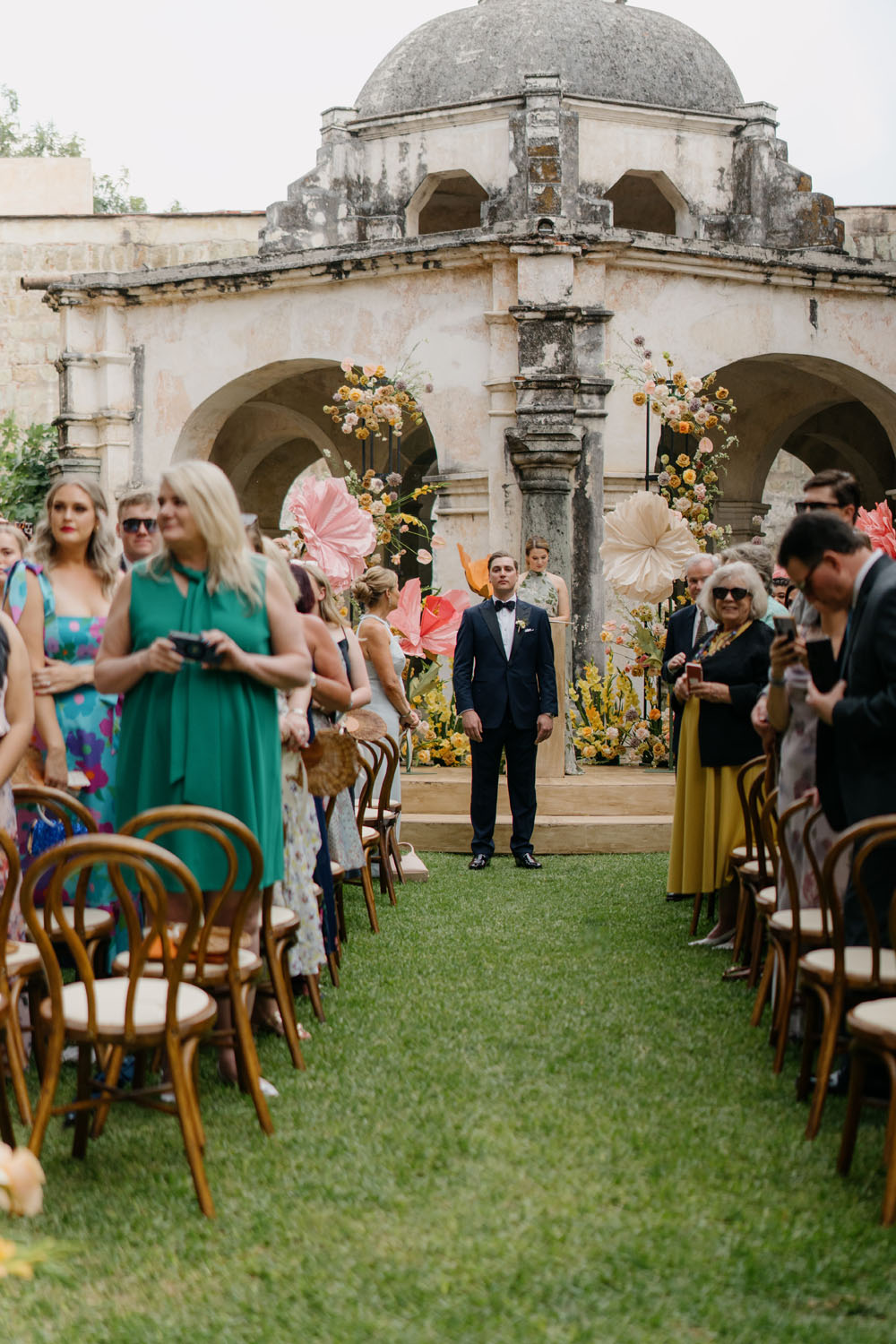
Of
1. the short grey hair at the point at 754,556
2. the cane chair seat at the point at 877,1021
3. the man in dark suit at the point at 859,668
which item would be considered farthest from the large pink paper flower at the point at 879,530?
the cane chair seat at the point at 877,1021

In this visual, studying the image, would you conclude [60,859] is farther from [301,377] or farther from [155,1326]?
[301,377]

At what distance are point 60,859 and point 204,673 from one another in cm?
80

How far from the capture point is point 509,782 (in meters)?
9.32

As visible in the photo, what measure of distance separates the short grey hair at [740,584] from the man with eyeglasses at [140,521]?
268 cm

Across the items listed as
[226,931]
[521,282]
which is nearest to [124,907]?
[226,931]

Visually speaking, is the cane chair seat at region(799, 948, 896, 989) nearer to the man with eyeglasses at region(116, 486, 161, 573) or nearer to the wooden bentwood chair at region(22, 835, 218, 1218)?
the wooden bentwood chair at region(22, 835, 218, 1218)

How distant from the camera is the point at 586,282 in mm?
12516

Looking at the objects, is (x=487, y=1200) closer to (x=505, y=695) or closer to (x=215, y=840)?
(x=215, y=840)

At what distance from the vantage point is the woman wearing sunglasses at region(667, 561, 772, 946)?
6762mm

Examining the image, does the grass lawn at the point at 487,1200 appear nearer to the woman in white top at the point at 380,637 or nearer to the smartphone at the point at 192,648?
the smartphone at the point at 192,648

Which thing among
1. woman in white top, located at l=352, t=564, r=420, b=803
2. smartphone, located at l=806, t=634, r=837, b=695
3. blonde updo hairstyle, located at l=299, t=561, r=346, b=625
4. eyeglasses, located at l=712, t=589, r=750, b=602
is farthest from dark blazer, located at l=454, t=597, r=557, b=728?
smartphone, located at l=806, t=634, r=837, b=695

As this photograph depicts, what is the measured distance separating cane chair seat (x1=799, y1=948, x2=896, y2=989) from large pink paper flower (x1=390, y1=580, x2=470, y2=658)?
6.47 m

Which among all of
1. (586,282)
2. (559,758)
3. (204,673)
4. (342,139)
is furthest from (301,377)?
(204,673)

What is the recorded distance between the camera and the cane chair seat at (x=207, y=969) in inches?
161
